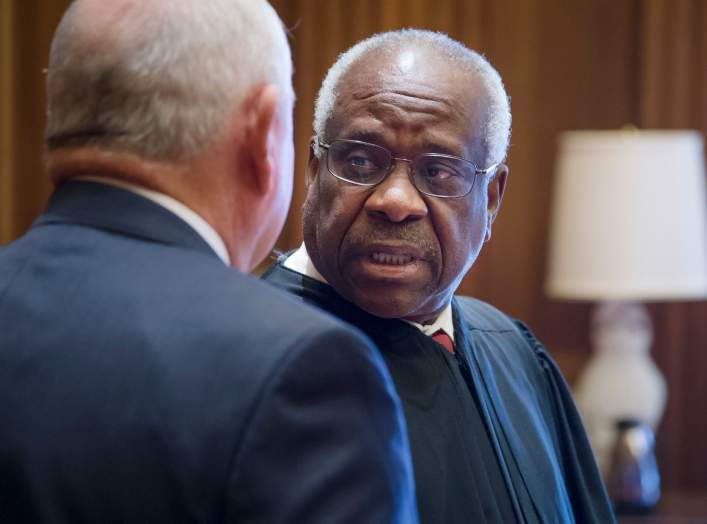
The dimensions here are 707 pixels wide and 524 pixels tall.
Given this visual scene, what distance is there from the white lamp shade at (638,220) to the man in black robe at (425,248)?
197cm

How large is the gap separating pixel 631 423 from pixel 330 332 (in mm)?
2867

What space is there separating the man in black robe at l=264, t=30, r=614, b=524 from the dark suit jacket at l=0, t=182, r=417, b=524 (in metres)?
0.66

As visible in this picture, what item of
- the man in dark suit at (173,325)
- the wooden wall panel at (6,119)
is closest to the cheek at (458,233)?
the man in dark suit at (173,325)

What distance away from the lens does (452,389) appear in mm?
1789

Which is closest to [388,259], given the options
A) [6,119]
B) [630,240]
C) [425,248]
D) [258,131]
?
[425,248]

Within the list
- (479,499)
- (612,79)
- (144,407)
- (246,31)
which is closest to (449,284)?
(479,499)

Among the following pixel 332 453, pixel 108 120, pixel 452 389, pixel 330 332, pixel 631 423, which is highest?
pixel 108 120

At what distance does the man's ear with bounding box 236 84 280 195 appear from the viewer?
3.70 ft

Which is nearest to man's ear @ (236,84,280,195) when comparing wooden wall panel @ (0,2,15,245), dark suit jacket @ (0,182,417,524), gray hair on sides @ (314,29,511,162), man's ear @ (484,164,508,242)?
dark suit jacket @ (0,182,417,524)

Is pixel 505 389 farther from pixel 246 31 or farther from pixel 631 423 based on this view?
pixel 631 423

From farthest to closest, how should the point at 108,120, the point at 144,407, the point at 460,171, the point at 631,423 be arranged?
the point at 631,423 → the point at 460,171 → the point at 108,120 → the point at 144,407

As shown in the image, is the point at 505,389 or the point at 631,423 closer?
the point at 505,389

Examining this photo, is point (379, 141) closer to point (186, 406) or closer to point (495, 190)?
point (495, 190)

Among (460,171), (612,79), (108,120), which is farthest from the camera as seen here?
(612,79)
